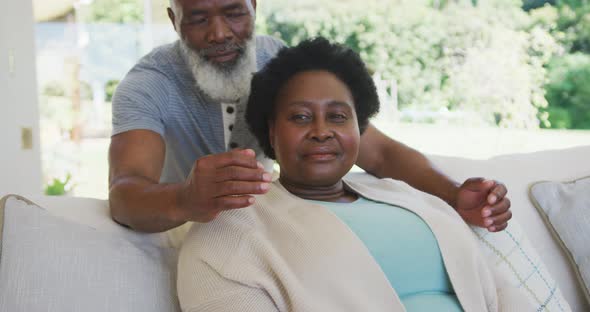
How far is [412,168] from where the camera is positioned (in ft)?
5.73

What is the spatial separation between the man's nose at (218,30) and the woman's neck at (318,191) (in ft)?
1.37

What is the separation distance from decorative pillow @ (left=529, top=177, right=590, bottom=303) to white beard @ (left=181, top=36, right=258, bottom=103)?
883 mm

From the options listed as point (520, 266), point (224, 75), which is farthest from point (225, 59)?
point (520, 266)

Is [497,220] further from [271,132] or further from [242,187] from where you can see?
[242,187]

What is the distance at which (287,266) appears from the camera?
1.15 m

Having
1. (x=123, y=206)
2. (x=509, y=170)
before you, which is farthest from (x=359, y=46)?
(x=123, y=206)

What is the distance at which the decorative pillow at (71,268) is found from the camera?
3.51 ft

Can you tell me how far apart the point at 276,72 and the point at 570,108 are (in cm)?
637

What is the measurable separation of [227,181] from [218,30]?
71 cm

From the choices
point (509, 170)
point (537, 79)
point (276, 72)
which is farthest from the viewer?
point (537, 79)

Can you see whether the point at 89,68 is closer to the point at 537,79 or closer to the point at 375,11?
the point at 375,11

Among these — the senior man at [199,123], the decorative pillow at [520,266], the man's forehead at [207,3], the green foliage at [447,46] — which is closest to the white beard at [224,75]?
the senior man at [199,123]

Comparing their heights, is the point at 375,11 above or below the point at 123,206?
above

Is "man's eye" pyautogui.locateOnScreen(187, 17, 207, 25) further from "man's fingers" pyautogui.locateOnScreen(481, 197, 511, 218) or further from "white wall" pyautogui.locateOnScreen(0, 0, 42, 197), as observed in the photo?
"white wall" pyautogui.locateOnScreen(0, 0, 42, 197)
